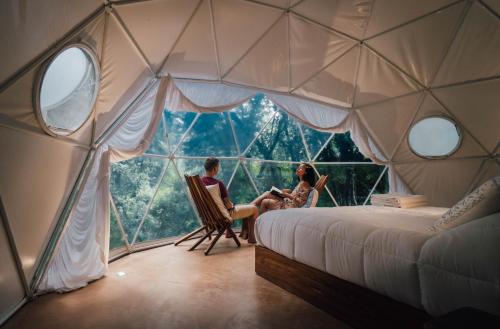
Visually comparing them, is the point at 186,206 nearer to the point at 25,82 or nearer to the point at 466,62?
the point at 25,82

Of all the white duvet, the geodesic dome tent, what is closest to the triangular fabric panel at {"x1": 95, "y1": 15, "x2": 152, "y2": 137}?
the geodesic dome tent

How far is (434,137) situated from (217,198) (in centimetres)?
437

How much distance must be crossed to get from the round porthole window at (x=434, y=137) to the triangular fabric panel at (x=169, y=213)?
15.3 feet

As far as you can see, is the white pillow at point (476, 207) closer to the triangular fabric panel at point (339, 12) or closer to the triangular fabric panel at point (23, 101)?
the triangular fabric panel at point (23, 101)

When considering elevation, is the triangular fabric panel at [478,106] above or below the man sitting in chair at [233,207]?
above

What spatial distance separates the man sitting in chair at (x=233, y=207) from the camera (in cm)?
438

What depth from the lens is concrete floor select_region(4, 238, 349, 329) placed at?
6.29 ft

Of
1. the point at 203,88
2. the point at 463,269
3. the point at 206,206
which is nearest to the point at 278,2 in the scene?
the point at 203,88

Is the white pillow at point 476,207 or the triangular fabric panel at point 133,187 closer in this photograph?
the white pillow at point 476,207

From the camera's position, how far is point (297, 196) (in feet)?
15.5

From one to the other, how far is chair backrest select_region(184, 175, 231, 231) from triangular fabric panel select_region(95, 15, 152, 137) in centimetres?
141

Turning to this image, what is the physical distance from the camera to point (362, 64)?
482 cm

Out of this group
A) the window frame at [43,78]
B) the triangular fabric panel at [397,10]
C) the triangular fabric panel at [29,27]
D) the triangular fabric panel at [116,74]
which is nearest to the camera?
the triangular fabric panel at [29,27]

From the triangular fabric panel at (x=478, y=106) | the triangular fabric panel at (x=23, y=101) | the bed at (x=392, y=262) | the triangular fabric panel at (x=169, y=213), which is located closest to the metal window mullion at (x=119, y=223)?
the triangular fabric panel at (x=169, y=213)
